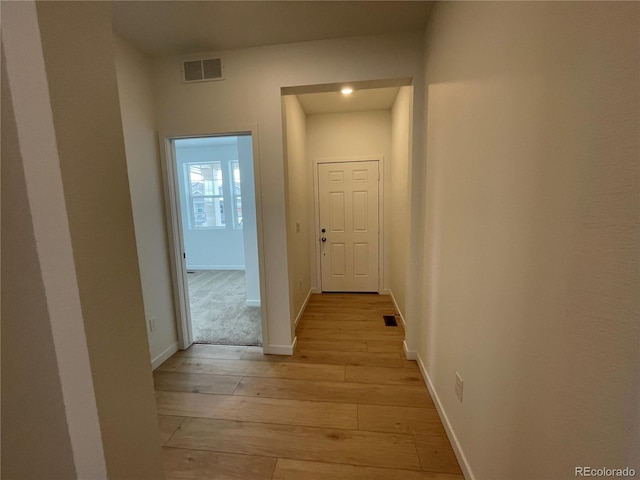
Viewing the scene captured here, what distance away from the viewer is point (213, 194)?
19.6 feet

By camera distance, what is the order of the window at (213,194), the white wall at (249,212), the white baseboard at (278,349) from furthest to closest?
the window at (213,194)
the white wall at (249,212)
the white baseboard at (278,349)

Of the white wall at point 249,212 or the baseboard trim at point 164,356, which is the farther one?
the white wall at point 249,212

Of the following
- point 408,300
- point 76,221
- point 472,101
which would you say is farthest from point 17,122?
point 408,300

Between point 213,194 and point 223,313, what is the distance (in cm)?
344

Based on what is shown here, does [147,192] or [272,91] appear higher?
[272,91]

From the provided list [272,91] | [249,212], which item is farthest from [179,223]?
[272,91]

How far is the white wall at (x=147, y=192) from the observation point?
201 cm

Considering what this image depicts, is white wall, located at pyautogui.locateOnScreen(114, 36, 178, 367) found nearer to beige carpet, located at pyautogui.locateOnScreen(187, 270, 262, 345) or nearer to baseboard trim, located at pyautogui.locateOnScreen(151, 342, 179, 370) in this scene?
baseboard trim, located at pyautogui.locateOnScreen(151, 342, 179, 370)

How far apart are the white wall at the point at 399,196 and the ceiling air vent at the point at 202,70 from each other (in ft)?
5.72

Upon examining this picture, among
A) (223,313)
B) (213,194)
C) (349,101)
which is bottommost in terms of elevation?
(223,313)

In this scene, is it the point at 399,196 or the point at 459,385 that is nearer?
the point at 459,385

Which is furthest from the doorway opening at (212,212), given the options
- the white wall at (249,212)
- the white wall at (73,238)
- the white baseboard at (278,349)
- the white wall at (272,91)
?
the white wall at (73,238)

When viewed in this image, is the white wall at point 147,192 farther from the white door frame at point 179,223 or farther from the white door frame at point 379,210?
the white door frame at point 379,210

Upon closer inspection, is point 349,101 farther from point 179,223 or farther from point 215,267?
point 215,267
